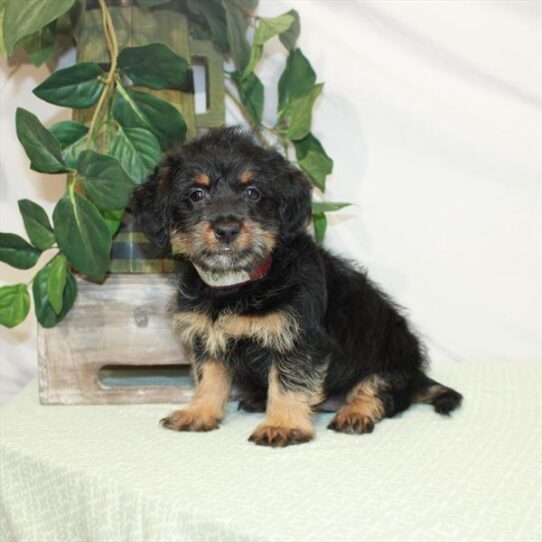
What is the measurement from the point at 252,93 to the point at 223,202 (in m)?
1.11

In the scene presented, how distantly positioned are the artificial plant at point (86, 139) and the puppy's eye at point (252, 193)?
433mm

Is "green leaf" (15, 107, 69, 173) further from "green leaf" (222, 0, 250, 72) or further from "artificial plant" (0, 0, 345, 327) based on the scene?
"green leaf" (222, 0, 250, 72)

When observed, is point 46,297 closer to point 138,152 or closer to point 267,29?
point 138,152

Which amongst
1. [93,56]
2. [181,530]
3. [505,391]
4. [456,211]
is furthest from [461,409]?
[93,56]

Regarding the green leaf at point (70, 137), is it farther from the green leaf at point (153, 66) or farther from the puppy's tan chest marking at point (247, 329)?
the puppy's tan chest marking at point (247, 329)

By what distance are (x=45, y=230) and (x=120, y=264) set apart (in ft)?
1.07

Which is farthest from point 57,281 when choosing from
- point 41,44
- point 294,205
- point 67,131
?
point 41,44

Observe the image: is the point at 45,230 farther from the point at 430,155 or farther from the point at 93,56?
the point at 430,155

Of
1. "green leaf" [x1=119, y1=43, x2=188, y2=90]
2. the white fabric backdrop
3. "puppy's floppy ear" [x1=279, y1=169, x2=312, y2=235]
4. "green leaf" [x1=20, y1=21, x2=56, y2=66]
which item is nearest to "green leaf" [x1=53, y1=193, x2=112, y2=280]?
"green leaf" [x1=119, y1=43, x2=188, y2=90]

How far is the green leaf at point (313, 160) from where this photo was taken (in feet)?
12.1

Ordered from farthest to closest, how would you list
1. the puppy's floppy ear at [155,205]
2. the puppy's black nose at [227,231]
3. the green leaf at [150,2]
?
1. the green leaf at [150,2]
2. the puppy's floppy ear at [155,205]
3. the puppy's black nose at [227,231]

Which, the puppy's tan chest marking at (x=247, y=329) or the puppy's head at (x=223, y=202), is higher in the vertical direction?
the puppy's head at (x=223, y=202)

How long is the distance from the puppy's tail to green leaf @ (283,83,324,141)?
44.2 inches

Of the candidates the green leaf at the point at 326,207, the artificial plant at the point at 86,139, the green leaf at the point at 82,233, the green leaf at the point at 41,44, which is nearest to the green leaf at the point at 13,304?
the artificial plant at the point at 86,139
